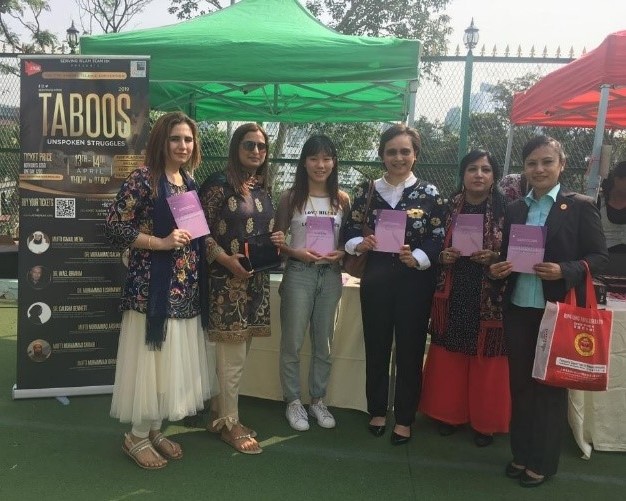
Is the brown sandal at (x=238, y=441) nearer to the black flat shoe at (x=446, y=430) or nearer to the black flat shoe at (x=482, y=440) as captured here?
the black flat shoe at (x=446, y=430)

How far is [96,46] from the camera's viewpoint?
3445mm

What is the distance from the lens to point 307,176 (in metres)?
3.03

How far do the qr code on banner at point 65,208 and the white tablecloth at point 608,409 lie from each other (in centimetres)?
326

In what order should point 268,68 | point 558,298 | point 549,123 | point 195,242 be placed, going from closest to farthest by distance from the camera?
point 558,298
point 195,242
point 268,68
point 549,123

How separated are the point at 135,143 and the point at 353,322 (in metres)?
1.82

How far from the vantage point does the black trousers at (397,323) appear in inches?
113

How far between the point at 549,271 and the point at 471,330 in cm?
72

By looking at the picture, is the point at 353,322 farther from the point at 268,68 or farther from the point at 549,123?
the point at 549,123

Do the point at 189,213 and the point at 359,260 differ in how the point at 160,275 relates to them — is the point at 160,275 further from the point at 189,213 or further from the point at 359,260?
the point at 359,260

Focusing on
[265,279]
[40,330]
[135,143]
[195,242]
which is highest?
[135,143]

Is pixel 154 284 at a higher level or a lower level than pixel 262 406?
higher

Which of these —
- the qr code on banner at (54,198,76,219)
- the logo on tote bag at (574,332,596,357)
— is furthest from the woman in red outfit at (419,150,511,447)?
the qr code on banner at (54,198,76,219)

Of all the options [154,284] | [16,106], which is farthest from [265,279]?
[16,106]

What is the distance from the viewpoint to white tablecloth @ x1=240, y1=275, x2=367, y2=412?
3.45 m
